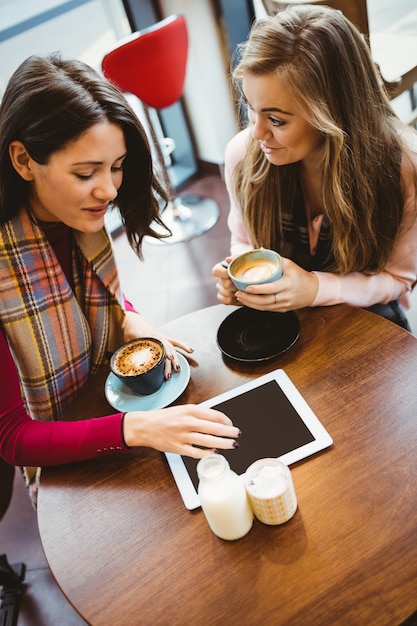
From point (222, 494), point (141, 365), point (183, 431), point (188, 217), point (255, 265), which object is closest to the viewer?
point (222, 494)

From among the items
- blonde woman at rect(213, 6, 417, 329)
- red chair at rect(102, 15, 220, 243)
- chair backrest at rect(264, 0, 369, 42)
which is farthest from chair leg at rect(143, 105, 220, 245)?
blonde woman at rect(213, 6, 417, 329)

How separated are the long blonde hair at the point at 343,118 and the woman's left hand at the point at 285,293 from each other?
16 centimetres

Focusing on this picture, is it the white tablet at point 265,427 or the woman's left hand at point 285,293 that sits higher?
the woman's left hand at point 285,293

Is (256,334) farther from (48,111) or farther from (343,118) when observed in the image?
(48,111)

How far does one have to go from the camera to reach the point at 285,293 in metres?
1.35

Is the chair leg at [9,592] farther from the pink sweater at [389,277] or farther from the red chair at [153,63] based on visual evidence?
the red chair at [153,63]

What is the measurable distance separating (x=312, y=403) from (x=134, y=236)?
73cm

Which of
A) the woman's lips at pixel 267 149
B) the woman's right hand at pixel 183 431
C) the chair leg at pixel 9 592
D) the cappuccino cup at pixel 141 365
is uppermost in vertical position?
the woman's lips at pixel 267 149

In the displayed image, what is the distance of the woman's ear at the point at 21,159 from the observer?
1241 millimetres

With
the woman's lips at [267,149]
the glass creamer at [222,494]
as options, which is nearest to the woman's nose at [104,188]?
the woman's lips at [267,149]

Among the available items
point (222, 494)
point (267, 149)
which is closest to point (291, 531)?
point (222, 494)

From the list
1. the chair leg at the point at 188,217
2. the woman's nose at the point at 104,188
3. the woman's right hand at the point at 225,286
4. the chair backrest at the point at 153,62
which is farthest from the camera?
the chair leg at the point at 188,217

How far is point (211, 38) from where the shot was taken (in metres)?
3.35

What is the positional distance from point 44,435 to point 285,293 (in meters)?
0.64
